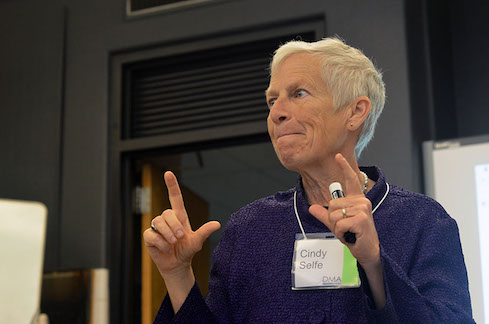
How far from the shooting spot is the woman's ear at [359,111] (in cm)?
153

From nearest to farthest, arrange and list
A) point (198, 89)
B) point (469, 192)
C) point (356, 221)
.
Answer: point (356, 221)
point (469, 192)
point (198, 89)

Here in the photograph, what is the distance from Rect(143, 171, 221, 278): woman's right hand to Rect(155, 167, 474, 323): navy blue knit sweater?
68 mm

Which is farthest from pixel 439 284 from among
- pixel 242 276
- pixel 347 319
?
pixel 242 276

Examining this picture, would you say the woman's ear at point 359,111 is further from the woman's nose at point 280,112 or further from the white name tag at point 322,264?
the white name tag at point 322,264

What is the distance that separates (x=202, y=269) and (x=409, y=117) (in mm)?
1227

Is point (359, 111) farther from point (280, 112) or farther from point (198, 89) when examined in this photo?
point (198, 89)

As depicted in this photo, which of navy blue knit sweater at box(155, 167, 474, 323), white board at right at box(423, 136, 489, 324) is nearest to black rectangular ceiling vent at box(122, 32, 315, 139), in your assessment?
white board at right at box(423, 136, 489, 324)

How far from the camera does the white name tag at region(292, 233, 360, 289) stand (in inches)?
53.7

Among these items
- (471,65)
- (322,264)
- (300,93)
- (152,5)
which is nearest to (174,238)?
(322,264)

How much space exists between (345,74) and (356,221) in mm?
499

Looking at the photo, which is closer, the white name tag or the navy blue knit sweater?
the navy blue knit sweater

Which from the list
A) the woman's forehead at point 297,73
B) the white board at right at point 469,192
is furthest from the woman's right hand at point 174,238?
the white board at right at point 469,192

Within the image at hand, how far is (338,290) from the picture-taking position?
135cm

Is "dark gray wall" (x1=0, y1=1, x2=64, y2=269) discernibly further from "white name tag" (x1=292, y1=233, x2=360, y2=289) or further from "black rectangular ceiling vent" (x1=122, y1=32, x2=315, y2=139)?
"white name tag" (x1=292, y1=233, x2=360, y2=289)
